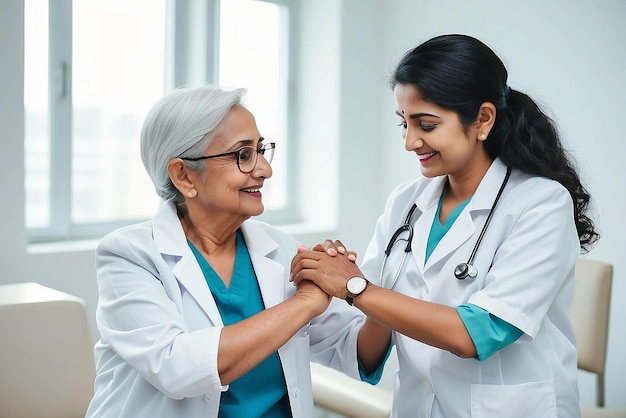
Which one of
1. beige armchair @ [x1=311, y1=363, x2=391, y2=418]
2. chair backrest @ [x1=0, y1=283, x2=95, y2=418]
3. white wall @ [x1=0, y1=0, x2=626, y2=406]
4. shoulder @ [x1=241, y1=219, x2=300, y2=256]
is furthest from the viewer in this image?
white wall @ [x1=0, y1=0, x2=626, y2=406]

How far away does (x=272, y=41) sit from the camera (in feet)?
13.3

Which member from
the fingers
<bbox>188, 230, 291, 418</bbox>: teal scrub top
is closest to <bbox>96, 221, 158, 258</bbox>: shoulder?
<bbox>188, 230, 291, 418</bbox>: teal scrub top

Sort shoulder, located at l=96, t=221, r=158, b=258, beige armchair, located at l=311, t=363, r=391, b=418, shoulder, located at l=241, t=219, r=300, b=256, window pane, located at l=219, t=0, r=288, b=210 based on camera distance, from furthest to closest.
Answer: window pane, located at l=219, t=0, r=288, b=210 → beige armchair, located at l=311, t=363, r=391, b=418 → shoulder, located at l=241, t=219, r=300, b=256 → shoulder, located at l=96, t=221, r=158, b=258

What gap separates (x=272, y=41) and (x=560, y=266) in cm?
279

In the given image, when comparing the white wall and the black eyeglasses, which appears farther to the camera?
the white wall

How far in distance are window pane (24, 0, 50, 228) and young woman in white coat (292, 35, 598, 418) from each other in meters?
1.84

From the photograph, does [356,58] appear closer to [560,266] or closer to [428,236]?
[428,236]

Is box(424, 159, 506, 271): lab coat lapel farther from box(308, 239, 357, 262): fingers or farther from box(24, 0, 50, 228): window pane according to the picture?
box(24, 0, 50, 228): window pane

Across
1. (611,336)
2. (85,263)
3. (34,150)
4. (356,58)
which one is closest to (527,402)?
(611,336)

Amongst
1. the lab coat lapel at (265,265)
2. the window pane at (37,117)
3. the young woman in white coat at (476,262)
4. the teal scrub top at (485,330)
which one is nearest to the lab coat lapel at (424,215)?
the young woman in white coat at (476,262)

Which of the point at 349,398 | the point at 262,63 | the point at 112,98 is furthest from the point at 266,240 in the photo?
the point at 262,63

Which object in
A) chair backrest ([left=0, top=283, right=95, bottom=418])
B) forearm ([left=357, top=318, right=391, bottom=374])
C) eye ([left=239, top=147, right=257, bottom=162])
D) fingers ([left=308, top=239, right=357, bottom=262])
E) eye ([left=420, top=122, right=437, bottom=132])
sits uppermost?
eye ([left=420, top=122, right=437, bottom=132])

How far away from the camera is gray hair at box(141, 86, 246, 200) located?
1.68 m

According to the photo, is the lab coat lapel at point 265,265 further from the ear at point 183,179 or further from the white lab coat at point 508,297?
the white lab coat at point 508,297
